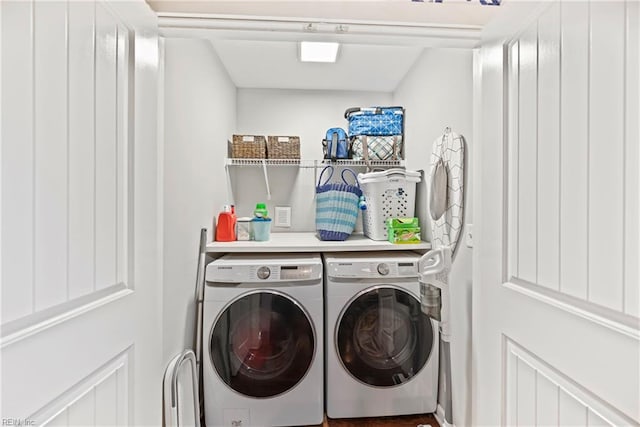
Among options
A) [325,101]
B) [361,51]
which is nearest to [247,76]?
[325,101]

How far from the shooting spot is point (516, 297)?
0.87 metres

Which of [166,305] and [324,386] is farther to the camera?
[324,386]

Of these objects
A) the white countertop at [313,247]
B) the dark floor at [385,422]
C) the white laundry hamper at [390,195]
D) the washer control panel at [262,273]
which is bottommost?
the dark floor at [385,422]

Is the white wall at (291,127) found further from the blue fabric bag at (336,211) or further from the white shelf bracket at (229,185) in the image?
the blue fabric bag at (336,211)

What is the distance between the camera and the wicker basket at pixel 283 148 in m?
2.29

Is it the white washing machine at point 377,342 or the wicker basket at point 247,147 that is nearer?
the white washing machine at point 377,342
